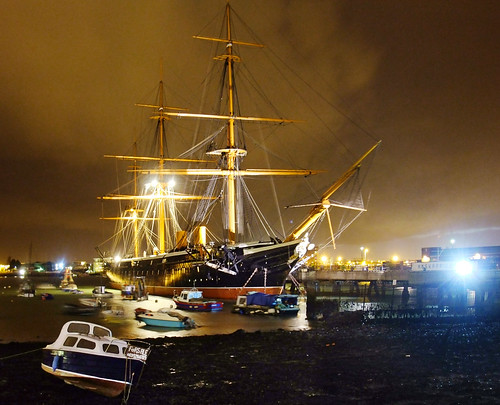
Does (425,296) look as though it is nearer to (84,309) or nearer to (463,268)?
(463,268)

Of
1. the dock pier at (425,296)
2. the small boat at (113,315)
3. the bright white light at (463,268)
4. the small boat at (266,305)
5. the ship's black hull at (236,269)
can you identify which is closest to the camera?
the small boat at (113,315)

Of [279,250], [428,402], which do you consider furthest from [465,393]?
[279,250]

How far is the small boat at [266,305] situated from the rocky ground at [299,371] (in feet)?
31.3

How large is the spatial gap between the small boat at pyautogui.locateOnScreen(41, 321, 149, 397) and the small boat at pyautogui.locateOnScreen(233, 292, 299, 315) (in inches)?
856

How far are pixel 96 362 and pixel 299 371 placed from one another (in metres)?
7.52

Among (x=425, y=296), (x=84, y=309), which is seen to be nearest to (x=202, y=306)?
(x=84, y=309)

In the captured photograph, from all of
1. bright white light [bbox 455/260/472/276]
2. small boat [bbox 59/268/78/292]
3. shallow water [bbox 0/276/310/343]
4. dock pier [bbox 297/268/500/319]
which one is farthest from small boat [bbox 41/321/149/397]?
small boat [bbox 59/268/78/292]

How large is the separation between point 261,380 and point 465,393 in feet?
21.8

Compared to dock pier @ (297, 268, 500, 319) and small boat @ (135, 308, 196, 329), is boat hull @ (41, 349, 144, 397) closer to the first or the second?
small boat @ (135, 308, 196, 329)

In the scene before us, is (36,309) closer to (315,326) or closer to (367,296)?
(315,326)

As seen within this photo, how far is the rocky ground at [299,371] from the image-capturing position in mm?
15422

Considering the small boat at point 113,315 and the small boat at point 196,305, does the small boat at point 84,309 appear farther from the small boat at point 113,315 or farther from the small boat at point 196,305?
the small boat at point 196,305

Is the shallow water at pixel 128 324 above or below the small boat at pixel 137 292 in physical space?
below

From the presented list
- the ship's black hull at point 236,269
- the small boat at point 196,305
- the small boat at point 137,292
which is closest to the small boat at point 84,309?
the small boat at point 137,292
